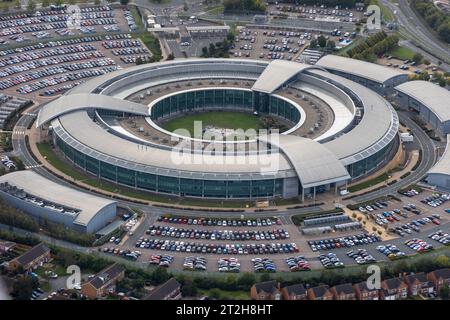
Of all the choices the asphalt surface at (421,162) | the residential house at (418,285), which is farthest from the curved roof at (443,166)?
the residential house at (418,285)

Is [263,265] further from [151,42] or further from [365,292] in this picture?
[151,42]

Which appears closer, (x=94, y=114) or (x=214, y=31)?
(x=94, y=114)

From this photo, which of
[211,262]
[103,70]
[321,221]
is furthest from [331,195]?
[103,70]

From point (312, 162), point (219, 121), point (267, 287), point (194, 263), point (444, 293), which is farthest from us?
point (219, 121)

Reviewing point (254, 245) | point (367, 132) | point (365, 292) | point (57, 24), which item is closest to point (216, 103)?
point (367, 132)

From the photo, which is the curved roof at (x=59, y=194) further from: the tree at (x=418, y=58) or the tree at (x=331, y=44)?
the tree at (x=418, y=58)

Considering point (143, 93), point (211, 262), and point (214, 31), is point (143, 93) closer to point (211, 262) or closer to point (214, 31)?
point (214, 31)

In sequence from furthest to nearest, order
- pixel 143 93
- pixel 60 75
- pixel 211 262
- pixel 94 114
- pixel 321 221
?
pixel 60 75 < pixel 143 93 < pixel 94 114 < pixel 321 221 < pixel 211 262
